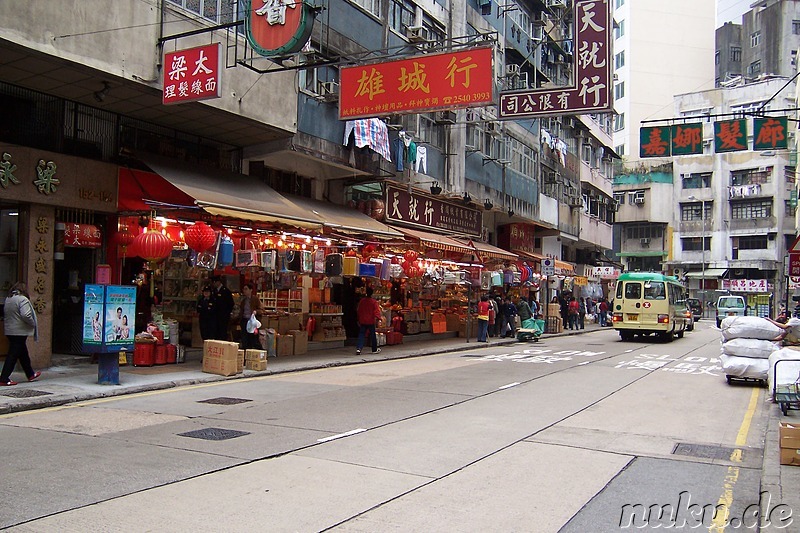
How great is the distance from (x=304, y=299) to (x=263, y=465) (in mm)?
13471

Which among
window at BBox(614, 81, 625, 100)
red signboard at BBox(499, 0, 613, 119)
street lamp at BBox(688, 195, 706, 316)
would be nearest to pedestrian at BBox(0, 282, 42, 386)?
red signboard at BBox(499, 0, 613, 119)

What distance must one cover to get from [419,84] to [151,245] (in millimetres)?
5948

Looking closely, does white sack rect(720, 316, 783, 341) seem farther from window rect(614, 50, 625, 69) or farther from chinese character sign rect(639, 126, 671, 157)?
window rect(614, 50, 625, 69)

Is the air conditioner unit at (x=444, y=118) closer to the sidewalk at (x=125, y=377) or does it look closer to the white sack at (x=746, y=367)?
the sidewalk at (x=125, y=377)

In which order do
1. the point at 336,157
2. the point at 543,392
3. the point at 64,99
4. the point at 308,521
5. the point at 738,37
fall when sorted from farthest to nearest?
the point at 738,37, the point at 336,157, the point at 64,99, the point at 543,392, the point at 308,521

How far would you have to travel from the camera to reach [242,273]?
58.0 ft

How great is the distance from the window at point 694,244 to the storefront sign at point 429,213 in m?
43.9

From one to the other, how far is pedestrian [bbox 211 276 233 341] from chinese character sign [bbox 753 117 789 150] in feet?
45.4

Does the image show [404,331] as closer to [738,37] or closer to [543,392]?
[543,392]

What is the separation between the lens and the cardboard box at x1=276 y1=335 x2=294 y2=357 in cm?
1769

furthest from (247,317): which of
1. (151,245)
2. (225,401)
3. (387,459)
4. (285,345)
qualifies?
(387,459)

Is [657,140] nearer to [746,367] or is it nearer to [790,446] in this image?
[746,367]

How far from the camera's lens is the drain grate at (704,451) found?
7961 millimetres

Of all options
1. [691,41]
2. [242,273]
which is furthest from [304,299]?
[691,41]
